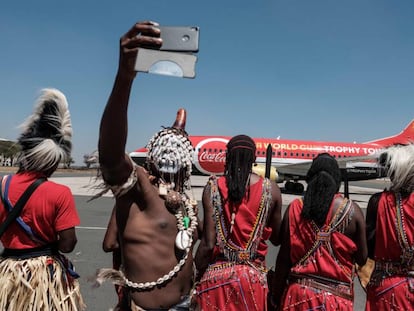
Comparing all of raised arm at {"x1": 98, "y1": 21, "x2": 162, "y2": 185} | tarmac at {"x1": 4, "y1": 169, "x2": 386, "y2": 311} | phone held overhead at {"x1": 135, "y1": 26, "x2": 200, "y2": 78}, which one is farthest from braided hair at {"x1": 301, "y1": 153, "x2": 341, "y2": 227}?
phone held overhead at {"x1": 135, "y1": 26, "x2": 200, "y2": 78}

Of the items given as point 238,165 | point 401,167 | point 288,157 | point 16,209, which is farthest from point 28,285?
point 288,157

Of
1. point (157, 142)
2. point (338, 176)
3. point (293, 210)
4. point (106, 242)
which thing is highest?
point (157, 142)

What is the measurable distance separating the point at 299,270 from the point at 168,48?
1915mm

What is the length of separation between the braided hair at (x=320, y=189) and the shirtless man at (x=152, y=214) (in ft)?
2.93

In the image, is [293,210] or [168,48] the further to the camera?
[293,210]

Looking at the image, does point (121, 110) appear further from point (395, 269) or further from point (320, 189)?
point (395, 269)

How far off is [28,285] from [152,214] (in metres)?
1.07

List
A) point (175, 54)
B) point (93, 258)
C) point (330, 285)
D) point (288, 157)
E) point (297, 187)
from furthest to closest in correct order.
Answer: point (288, 157)
point (297, 187)
point (93, 258)
point (330, 285)
point (175, 54)

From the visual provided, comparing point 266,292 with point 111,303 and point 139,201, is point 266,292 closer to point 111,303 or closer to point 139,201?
point 139,201

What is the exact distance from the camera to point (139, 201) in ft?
6.58

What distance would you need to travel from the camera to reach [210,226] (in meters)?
2.47

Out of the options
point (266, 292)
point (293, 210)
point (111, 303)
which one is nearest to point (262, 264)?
point (266, 292)

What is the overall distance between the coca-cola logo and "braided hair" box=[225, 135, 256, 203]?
19.2 m

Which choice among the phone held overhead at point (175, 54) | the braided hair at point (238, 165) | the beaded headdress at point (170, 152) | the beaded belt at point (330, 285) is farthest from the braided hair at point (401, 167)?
the phone held overhead at point (175, 54)
